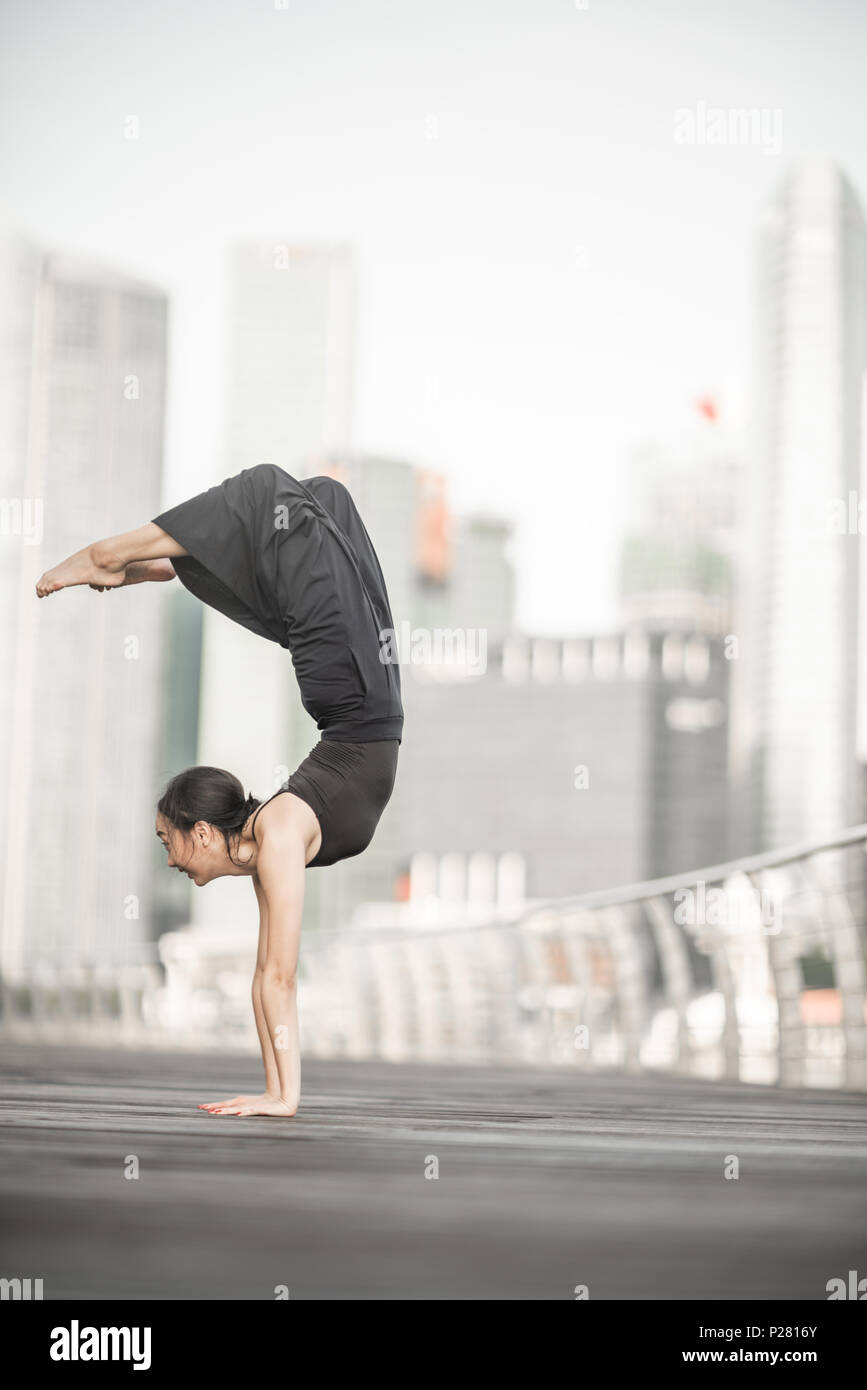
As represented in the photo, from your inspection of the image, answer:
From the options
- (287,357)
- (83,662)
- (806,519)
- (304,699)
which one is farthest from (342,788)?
(287,357)

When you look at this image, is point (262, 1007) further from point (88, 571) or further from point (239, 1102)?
point (88, 571)

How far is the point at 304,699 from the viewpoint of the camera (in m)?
2.70

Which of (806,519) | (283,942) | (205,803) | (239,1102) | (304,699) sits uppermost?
(806,519)

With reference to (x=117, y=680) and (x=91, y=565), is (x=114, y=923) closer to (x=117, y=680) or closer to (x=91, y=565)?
(x=117, y=680)

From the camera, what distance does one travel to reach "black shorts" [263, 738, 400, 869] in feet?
8.48

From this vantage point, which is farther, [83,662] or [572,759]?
[83,662]

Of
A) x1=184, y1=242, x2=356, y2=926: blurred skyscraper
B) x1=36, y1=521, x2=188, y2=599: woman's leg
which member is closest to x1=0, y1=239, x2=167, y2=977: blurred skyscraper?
x1=184, y1=242, x2=356, y2=926: blurred skyscraper

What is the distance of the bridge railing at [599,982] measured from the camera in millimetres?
4133

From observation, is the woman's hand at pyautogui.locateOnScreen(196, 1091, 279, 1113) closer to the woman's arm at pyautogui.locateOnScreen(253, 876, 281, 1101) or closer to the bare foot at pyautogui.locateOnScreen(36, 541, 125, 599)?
the woman's arm at pyautogui.locateOnScreen(253, 876, 281, 1101)

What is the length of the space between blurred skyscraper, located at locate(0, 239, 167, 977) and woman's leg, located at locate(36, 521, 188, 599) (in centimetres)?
7236

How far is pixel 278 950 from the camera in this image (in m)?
2.50

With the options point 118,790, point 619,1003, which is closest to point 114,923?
point 118,790

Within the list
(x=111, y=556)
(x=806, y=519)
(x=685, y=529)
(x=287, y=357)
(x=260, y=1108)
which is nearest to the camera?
(x=260, y=1108)

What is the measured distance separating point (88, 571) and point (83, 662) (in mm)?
80882
